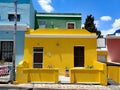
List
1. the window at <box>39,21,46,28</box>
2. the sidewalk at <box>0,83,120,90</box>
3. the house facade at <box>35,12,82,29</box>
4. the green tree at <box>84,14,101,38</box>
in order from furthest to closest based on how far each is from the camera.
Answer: the green tree at <box>84,14,101,38</box>, the window at <box>39,21,46,28</box>, the house facade at <box>35,12,82,29</box>, the sidewalk at <box>0,83,120,90</box>

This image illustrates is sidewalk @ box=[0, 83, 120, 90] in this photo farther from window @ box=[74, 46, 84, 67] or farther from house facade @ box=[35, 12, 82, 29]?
house facade @ box=[35, 12, 82, 29]

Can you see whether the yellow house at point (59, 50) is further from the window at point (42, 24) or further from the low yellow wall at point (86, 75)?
the window at point (42, 24)

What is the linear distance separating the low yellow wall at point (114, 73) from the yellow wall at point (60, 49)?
8.10 feet

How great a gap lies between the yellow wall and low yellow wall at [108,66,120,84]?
2.47 m

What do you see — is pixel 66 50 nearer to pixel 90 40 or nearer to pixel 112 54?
pixel 90 40

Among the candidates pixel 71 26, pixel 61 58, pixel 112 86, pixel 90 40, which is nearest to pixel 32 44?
pixel 61 58

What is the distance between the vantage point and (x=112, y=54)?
2667 centimetres

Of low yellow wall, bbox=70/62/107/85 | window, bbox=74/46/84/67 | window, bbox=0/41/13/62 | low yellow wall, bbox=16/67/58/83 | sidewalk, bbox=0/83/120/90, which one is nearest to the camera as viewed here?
sidewalk, bbox=0/83/120/90

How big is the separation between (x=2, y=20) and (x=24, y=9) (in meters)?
2.55

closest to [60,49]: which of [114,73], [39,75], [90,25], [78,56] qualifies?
[78,56]

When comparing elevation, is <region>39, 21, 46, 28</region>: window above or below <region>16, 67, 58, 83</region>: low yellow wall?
above

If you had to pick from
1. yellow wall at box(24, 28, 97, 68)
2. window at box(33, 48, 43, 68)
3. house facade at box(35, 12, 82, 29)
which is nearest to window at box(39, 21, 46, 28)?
house facade at box(35, 12, 82, 29)

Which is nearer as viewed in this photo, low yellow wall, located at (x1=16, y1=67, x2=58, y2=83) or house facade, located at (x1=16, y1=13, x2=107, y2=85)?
low yellow wall, located at (x1=16, y1=67, x2=58, y2=83)

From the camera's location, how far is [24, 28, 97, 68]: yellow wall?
22.3 meters
